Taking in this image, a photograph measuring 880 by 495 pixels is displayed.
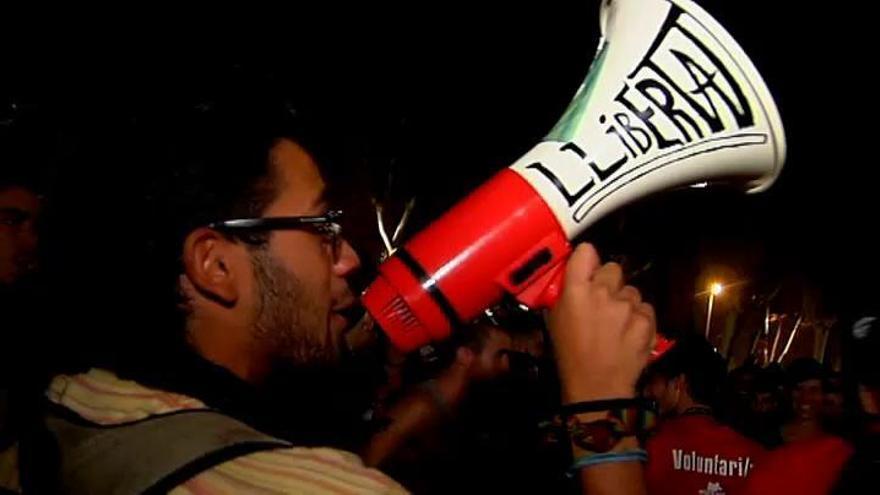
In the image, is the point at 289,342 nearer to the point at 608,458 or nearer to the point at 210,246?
the point at 210,246

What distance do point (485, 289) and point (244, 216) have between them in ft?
1.73

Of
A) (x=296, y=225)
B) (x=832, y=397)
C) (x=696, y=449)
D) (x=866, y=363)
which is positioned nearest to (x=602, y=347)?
(x=296, y=225)

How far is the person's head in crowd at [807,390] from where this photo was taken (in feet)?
17.2

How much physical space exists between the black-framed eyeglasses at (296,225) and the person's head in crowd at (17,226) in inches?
66.9

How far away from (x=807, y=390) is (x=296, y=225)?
16.2 ft

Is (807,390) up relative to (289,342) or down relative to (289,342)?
down

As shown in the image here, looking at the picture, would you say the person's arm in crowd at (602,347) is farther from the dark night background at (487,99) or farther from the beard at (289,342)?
the beard at (289,342)

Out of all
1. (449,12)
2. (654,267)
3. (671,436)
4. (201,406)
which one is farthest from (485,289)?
(654,267)

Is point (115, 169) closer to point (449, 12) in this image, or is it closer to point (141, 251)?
point (141, 251)

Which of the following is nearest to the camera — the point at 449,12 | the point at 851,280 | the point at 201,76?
the point at 201,76

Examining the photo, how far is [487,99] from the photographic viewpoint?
13.5 m

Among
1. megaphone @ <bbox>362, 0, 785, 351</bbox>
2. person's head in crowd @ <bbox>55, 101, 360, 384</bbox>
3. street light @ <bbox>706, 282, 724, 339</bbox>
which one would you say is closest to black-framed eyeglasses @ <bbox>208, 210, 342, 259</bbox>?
person's head in crowd @ <bbox>55, 101, 360, 384</bbox>

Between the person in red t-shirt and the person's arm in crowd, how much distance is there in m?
2.10

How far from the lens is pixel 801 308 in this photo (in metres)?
16.8
